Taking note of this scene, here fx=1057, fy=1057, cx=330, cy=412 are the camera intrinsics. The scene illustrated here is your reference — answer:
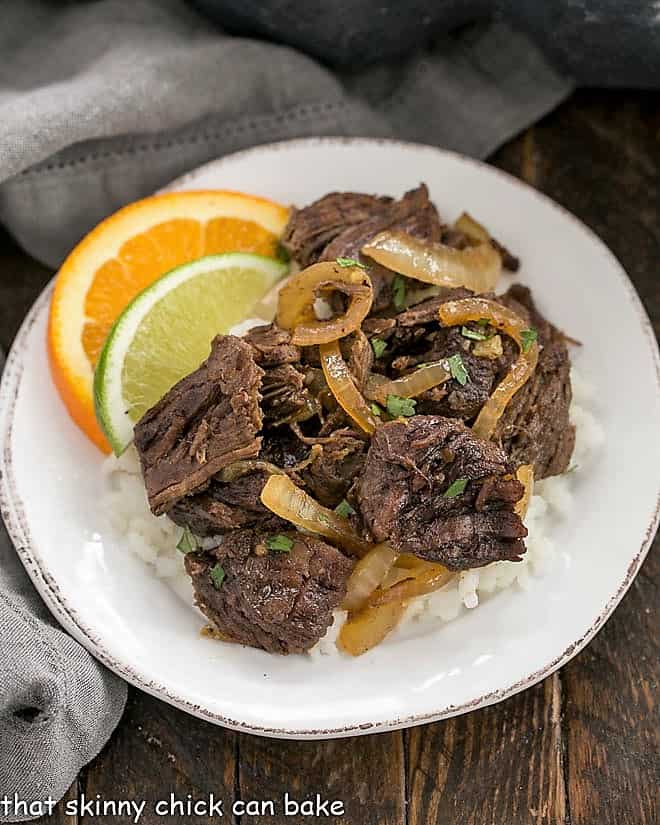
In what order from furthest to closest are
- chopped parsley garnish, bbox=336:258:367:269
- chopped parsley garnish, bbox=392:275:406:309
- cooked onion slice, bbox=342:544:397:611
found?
chopped parsley garnish, bbox=392:275:406:309, chopped parsley garnish, bbox=336:258:367:269, cooked onion slice, bbox=342:544:397:611

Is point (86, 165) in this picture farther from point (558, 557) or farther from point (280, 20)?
point (558, 557)

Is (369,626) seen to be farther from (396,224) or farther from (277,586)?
(396,224)

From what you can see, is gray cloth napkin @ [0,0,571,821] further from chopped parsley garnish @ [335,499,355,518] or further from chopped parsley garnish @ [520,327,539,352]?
chopped parsley garnish @ [335,499,355,518]

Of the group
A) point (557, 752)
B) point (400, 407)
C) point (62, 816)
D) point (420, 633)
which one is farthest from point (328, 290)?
point (62, 816)

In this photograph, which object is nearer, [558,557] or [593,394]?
[558,557]

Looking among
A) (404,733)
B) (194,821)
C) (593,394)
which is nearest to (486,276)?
(593,394)

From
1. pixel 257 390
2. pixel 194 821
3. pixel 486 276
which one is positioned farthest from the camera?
Answer: pixel 486 276

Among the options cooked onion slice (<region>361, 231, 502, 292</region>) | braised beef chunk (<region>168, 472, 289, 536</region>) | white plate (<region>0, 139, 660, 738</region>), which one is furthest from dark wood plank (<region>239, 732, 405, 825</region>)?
cooked onion slice (<region>361, 231, 502, 292</region>)
